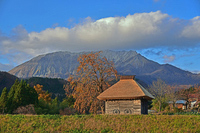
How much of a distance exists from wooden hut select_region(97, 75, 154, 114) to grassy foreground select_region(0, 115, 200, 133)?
16.0ft

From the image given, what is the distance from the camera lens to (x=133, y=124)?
22438 mm

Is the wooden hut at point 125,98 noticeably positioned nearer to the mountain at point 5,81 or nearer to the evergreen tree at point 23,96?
the evergreen tree at point 23,96

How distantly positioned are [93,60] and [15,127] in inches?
569

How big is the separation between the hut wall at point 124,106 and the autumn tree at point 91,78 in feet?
14.3

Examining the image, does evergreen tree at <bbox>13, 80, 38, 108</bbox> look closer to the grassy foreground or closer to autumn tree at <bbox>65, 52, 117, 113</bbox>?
autumn tree at <bbox>65, 52, 117, 113</bbox>

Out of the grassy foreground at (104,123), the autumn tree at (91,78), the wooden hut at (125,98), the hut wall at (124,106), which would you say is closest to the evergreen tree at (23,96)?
the autumn tree at (91,78)

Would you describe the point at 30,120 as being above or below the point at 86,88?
below

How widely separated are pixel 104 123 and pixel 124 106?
22.7 feet

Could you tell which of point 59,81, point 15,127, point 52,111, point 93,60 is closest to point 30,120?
point 15,127

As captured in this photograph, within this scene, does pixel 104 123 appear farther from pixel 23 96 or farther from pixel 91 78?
pixel 23 96

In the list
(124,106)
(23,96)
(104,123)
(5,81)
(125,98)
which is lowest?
(104,123)

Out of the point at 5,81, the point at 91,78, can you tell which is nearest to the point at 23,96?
the point at 91,78

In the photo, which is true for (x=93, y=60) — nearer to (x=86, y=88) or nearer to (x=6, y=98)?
(x=86, y=88)

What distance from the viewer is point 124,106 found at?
29438mm
